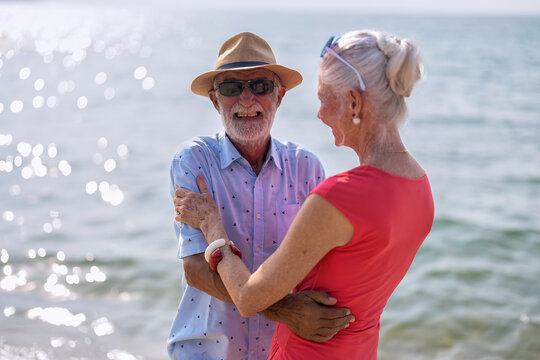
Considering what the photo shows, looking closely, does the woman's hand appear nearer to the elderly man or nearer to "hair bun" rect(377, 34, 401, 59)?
the elderly man

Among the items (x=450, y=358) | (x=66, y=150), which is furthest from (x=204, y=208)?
(x=66, y=150)

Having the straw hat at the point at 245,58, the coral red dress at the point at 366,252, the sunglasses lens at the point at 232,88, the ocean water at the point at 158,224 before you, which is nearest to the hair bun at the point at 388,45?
the ocean water at the point at 158,224

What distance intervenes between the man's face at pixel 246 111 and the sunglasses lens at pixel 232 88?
2 centimetres

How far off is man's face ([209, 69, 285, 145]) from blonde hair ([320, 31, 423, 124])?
0.81 metres

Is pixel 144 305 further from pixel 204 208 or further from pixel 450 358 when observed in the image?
pixel 204 208

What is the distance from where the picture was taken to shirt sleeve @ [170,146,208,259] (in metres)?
2.43

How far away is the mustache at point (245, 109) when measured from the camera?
107 inches

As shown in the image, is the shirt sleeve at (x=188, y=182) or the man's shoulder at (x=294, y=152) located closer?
the shirt sleeve at (x=188, y=182)

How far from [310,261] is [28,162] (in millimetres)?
9922

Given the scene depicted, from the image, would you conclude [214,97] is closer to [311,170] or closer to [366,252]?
[311,170]

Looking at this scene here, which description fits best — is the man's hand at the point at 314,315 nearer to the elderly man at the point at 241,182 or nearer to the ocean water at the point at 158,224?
the elderly man at the point at 241,182

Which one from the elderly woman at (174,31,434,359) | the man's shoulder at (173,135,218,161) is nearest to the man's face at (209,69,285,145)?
the man's shoulder at (173,135,218,161)

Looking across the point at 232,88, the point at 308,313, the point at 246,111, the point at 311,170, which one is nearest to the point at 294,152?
the point at 311,170

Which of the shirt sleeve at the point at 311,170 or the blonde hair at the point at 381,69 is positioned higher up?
the blonde hair at the point at 381,69
